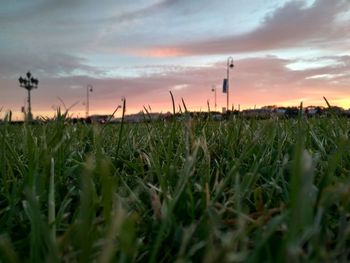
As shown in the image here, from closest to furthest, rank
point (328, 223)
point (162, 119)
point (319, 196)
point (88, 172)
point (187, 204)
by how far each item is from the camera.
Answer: point (88, 172), point (319, 196), point (328, 223), point (187, 204), point (162, 119)

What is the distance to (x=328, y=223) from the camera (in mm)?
1231

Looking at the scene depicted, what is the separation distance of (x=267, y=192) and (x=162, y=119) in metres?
2.69

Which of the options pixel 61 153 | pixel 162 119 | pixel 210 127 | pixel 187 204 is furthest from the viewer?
pixel 162 119

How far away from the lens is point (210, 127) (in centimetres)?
346

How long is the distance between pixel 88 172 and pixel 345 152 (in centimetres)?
169

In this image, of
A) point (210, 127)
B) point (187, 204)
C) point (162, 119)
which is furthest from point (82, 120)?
point (187, 204)

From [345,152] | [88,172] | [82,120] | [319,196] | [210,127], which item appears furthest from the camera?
[82,120]

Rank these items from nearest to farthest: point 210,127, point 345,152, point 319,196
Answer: point 319,196
point 345,152
point 210,127

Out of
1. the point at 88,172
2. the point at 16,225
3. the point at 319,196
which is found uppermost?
the point at 88,172

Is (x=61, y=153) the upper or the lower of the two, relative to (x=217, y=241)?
upper

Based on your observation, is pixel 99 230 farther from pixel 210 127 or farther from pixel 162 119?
pixel 162 119

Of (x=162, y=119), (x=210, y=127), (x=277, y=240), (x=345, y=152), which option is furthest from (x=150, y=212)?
(x=162, y=119)

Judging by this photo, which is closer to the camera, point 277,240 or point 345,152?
point 277,240

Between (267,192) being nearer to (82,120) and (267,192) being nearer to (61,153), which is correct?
(61,153)
